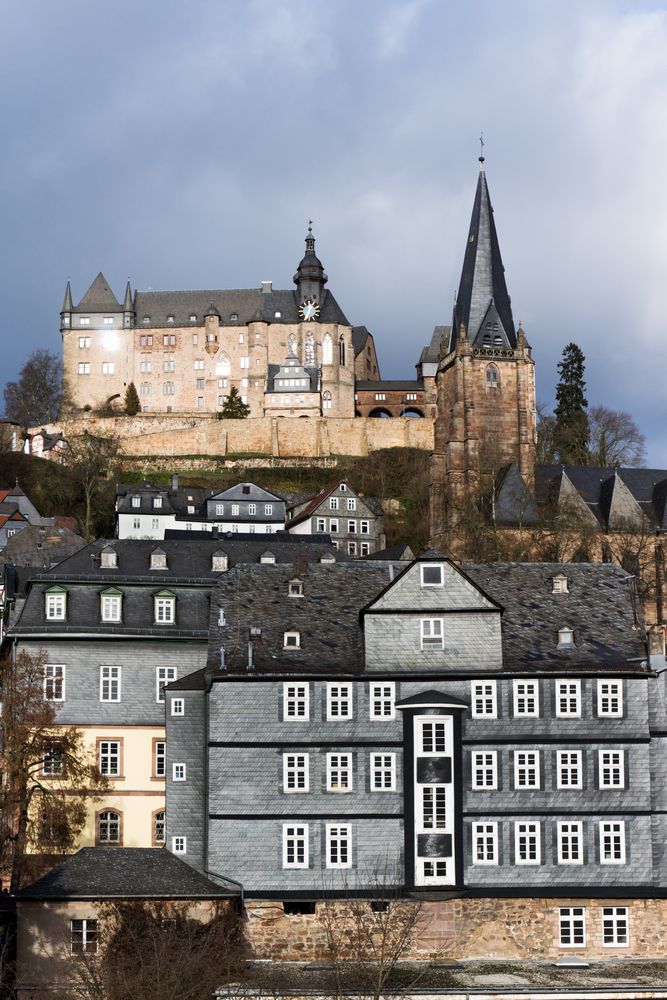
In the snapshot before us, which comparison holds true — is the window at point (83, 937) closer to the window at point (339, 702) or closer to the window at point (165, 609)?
the window at point (339, 702)

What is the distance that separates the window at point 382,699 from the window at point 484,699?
94.7 inches

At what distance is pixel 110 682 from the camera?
53688 millimetres

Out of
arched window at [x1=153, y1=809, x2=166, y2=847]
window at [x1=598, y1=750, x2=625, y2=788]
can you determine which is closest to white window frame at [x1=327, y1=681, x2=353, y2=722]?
window at [x1=598, y1=750, x2=625, y2=788]

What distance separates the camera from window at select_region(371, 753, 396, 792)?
47.3m

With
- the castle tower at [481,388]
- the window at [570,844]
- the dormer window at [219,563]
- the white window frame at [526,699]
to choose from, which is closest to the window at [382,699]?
the white window frame at [526,699]

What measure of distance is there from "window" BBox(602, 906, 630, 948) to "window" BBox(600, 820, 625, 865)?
1.34 metres

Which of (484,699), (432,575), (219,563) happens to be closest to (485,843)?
(484,699)

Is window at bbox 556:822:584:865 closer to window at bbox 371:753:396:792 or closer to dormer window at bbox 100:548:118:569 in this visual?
window at bbox 371:753:396:792

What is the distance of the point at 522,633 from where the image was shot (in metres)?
49.4

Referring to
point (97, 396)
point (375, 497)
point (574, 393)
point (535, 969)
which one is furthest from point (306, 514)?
point (535, 969)

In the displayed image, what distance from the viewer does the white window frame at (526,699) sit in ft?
157

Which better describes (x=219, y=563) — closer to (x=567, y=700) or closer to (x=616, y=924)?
(x=567, y=700)

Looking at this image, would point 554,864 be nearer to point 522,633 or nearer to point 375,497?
point 522,633

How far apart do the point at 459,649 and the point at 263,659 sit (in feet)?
19.5
